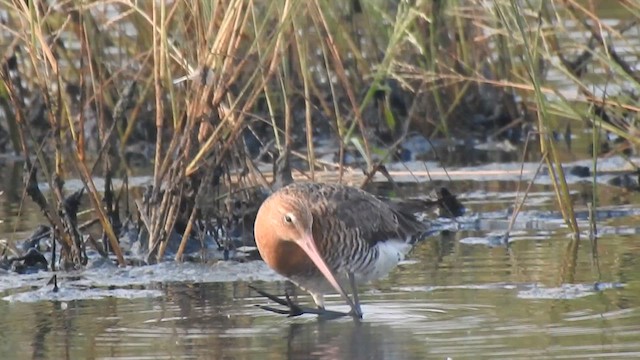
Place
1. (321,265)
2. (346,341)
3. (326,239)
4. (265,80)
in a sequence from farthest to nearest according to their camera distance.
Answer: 1. (265,80)
2. (326,239)
3. (321,265)
4. (346,341)

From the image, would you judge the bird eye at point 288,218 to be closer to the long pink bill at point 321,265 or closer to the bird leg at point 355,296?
the long pink bill at point 321,265

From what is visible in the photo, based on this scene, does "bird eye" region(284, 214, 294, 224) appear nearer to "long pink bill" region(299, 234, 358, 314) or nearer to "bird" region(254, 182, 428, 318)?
"bird" region(254, 182, 428, 318)

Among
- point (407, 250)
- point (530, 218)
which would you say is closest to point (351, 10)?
point (530, 218)

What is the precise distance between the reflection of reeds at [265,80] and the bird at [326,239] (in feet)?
1.94

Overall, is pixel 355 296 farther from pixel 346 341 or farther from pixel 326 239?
pixel 346 341

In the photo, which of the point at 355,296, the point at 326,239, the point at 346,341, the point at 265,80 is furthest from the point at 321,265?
the point at 265,80

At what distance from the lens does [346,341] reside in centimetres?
666

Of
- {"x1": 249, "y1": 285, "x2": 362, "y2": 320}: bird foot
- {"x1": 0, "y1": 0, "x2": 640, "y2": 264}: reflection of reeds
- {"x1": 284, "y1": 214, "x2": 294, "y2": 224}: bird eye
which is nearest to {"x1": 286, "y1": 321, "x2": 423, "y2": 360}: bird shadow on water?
{"x1": 249, "y1": 285, "x2": 362, "y2": 320}: bird foot

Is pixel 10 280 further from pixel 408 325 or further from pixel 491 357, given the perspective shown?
pixel 491 357

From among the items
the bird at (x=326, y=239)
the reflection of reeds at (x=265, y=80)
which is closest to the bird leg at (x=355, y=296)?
the bird at (x=326, y=239)

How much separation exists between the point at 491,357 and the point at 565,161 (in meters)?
5.34

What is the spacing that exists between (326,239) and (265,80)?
83 cm

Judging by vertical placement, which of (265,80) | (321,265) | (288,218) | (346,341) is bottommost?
(346,341)

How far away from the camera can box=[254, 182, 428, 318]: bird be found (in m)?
7.20
